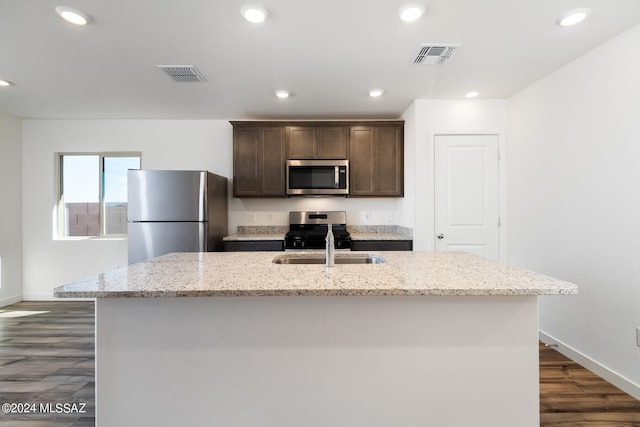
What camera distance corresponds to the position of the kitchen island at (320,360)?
51.7 inches

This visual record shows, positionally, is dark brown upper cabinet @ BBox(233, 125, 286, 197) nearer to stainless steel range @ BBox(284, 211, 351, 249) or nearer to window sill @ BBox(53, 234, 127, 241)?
stainless steel range @ BBox(284, 211, 351, 249)

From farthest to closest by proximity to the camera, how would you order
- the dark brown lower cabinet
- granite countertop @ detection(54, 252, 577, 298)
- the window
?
the window
the dark brown lower cabinet
granite countertop @ detection(54, 252, 577, 298)

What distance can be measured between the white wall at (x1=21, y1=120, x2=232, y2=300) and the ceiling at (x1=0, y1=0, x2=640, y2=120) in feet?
1.90

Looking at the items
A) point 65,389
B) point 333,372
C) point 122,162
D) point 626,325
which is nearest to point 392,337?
point 333,372

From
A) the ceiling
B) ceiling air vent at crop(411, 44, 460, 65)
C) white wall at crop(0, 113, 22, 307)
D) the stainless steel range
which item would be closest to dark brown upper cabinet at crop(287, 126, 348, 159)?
the ceiling

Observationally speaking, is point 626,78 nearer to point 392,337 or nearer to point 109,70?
point 392,337

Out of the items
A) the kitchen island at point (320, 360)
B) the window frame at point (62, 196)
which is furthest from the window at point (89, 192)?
the kitchen island at point (320, 360)

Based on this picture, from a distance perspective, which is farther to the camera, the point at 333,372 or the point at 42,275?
the point at 42,275

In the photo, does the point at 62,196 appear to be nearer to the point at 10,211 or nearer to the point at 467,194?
the point at 10,211

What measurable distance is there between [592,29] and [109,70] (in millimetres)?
3722

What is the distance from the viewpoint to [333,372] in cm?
132

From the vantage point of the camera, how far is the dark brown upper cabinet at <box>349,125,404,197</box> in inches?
144

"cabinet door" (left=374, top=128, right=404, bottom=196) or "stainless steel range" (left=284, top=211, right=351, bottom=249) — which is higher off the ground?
"cabinet door" (left=374, top=128, right=404, bottom=196)

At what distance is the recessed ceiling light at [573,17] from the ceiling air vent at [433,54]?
2.00 ft
